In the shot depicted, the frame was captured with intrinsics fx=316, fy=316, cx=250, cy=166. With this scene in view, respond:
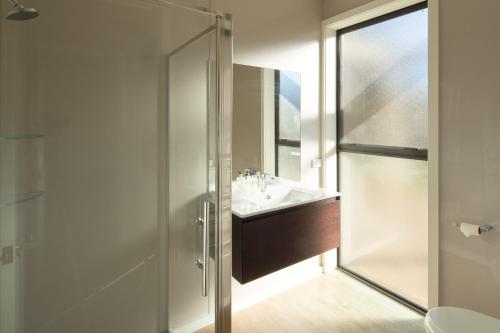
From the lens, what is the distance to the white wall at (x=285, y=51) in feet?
7.23

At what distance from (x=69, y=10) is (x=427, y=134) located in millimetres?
2171

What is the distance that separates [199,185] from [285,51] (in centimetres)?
138

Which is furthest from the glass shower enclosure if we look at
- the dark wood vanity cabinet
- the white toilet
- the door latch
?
the white toilet

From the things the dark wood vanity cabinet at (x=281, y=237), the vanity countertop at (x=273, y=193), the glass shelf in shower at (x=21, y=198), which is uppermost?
the glass shelf in shower at (x=21, y=198)

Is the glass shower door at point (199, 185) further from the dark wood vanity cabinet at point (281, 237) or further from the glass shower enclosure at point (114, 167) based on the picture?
the dark wood vanity cabinet at point (281, 237)

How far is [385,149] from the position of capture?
2424 mm

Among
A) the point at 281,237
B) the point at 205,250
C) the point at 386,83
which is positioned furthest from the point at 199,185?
the point at 386,83

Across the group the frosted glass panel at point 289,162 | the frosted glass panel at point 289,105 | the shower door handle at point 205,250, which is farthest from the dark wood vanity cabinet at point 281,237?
the frosted glass panel at point 289,105

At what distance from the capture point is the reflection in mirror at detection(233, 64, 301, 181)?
88.9 inches

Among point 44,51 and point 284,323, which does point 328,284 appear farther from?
point 44,51

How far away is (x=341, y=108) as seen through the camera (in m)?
2.77

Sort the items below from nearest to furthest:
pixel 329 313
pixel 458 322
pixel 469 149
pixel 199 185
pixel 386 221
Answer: pixel 458 322 < pixel 199 185 < pixel 469 149 < pixel 329 313 < pixel 386 221

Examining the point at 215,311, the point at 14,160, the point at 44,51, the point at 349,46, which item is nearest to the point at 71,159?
the point at 14,160

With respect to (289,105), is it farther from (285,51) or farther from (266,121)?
(285,51)
